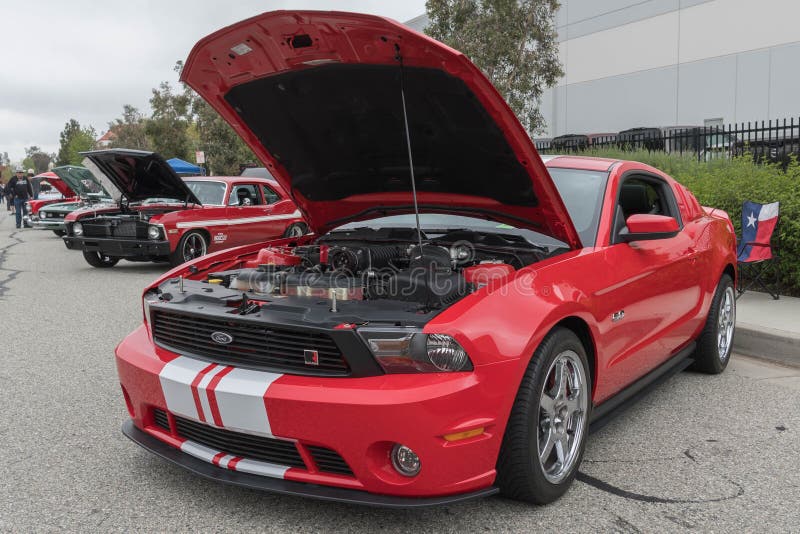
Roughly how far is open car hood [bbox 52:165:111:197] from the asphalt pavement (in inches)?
426

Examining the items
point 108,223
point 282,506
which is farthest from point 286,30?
point 108,223

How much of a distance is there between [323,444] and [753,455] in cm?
232

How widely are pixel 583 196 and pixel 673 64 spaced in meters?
22.4

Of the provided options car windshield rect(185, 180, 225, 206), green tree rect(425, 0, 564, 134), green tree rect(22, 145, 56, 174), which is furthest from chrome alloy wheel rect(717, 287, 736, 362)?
green tree rect(22, 145, 56, 174)

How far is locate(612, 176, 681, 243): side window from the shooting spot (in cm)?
406

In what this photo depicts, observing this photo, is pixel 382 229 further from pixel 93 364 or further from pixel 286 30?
pixel 93 364

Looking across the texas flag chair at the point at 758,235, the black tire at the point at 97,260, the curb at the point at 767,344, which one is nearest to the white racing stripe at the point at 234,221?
the black tire at the point at 97,260

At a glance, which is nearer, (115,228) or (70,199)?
(115,228)

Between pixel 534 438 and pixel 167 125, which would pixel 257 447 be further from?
pixel 167 125

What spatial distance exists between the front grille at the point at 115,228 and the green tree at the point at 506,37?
9975mm

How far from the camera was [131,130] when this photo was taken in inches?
1869

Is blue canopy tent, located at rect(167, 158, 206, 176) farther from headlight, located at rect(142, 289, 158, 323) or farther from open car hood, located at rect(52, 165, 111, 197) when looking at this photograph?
headlight, located at rect(142, 289, 158, 323)

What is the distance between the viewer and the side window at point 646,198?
4.06 m

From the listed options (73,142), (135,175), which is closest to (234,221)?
(135,175)
